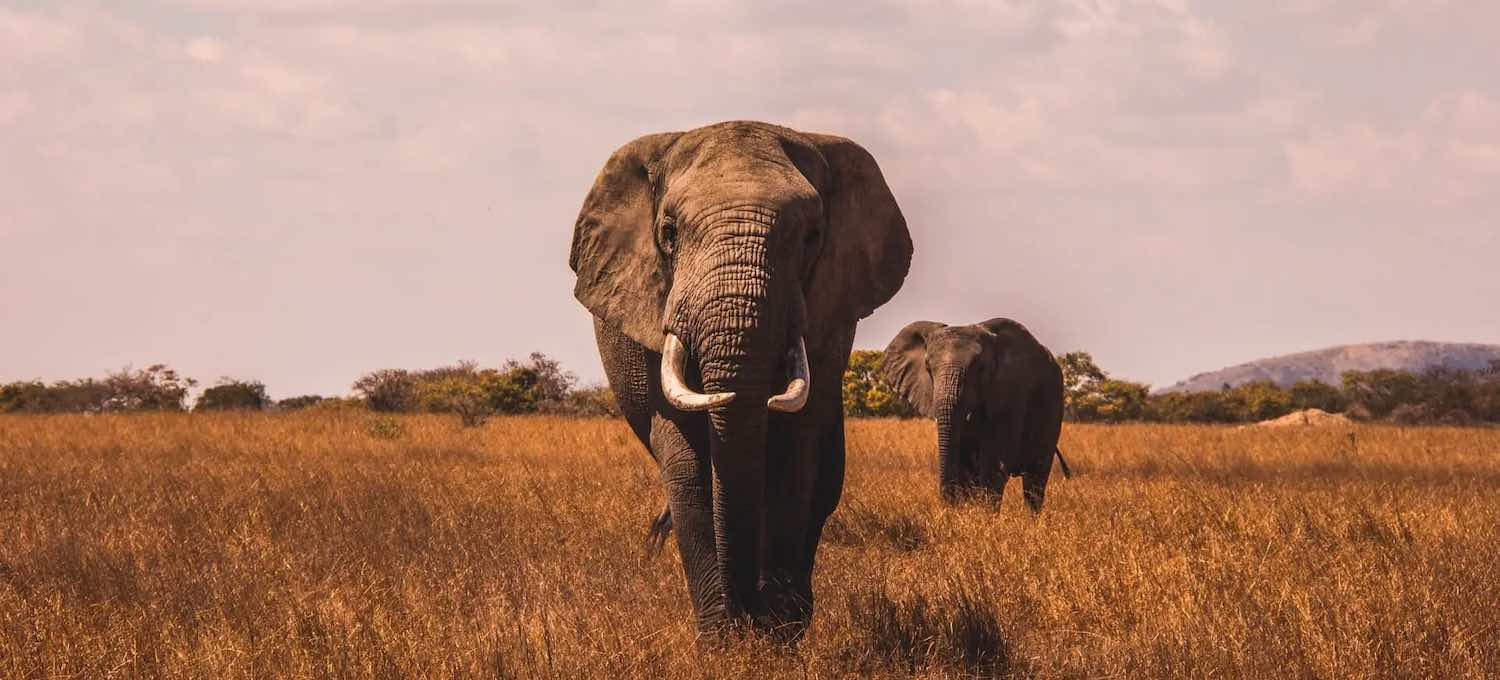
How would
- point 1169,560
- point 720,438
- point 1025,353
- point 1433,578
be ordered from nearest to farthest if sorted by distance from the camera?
point 720,438
point 1433,578
point 1169,560
point 1025,353

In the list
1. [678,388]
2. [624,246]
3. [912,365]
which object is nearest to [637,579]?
[624,246]

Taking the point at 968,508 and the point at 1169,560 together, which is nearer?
the point at 1169,560

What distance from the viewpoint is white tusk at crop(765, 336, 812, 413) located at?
449 centimetres

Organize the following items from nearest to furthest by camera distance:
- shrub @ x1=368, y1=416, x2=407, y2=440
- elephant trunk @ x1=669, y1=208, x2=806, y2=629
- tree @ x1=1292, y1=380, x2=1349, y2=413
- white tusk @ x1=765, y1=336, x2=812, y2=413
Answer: white tusk @ x1=765, y1=336, x2=812, y2=413, elephant trunk @ x1=669, y1=208, x2=806, y2=629, shrub @ x1=368, y1=416, x2=407, y2=440, tree @ x1=1292, y1=380, x2=1349, y2=413

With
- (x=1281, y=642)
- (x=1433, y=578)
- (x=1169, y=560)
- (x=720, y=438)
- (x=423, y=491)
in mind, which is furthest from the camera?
(x=423, y=491)

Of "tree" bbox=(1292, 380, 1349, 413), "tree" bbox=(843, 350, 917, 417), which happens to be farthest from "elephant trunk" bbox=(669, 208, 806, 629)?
"tree" bbox=(1292, 380, 1349, 413)

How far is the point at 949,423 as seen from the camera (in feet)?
38.2

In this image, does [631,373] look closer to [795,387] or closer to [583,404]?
[795,387]

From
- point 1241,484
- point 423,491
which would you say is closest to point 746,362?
point 423,491

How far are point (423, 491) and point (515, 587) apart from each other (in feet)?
13.8

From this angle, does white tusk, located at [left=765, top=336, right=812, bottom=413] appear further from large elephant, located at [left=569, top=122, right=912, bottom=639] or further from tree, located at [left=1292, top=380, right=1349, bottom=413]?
tree, located at [left=1292, top=380, right=1349, bottom=413]

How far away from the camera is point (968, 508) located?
10164 millimetres

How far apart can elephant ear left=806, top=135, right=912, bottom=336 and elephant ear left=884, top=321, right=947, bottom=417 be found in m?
7.19

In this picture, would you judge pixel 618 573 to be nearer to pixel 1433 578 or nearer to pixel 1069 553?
pixel 1069 553
